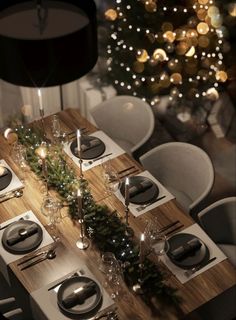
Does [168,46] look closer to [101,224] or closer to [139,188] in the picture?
[139,188]

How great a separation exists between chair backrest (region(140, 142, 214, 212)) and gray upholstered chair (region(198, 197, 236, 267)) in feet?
0.66

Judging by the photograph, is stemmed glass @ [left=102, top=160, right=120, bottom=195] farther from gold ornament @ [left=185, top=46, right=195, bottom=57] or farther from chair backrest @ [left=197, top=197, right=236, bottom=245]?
gold ornament @ [left=185, top=46, right=195, bottom=57]

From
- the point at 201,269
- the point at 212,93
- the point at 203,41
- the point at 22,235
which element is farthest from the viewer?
the point at 212,93

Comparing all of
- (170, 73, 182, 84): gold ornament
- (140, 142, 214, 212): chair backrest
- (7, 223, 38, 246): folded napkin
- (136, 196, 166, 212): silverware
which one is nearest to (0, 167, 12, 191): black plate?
(7, 223, 38, 246): folded napkin

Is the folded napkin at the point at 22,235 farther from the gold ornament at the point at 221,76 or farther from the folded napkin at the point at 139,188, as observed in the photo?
the gold ornament at the point at 221,76

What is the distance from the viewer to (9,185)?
332 cm

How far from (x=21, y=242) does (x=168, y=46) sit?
213cm

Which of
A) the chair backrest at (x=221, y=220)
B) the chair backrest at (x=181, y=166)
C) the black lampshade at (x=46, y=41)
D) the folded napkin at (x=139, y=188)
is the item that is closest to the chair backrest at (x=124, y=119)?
the chair backrest at (x=181, y=166)

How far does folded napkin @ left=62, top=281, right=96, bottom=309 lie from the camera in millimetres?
2646

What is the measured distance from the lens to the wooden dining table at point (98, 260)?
8.87ft

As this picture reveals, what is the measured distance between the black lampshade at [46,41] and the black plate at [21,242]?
1341 mm

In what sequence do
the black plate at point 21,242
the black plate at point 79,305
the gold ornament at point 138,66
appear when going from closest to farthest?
the black plate at point 79,305
the black plate at point 21,242
the gold ornament at point 138,66

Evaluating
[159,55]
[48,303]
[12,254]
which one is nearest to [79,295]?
[48,303]

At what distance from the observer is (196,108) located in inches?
200
